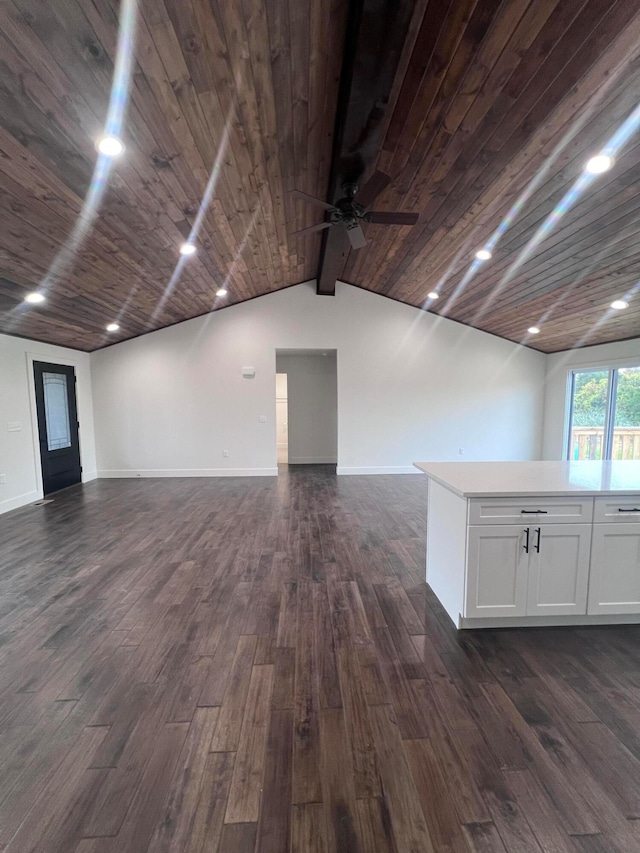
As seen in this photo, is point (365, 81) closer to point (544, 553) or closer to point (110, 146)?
point (110, 146)

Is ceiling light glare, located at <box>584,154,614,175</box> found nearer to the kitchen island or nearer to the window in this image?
the kitchen island

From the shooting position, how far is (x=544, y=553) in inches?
90.0

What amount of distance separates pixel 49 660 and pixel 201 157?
3333 mm

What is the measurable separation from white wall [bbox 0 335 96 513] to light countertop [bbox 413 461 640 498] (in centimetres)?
532

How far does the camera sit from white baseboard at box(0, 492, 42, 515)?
4.94m

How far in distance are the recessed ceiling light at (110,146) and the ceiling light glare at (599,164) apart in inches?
119

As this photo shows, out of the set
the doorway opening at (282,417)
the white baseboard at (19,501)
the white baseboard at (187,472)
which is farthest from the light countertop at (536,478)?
the doorway opening at (282,417)

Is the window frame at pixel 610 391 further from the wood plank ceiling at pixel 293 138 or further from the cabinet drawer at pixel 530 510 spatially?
the cabinet drawer at pixel 530 510

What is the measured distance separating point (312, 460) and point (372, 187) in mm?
6264

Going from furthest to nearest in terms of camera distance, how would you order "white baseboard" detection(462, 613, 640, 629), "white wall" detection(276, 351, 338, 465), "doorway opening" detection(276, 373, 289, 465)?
"doorway opening" detection(276, 373, 289, 465)
"white wall" detection(276, 351, 338, 465)
"white baseboard" detection(462, 613, 640, 629)

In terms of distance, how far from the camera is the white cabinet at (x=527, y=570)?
2.25 m

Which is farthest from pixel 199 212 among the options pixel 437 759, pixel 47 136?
pixel 437 759

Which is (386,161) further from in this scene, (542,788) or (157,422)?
(157,422)

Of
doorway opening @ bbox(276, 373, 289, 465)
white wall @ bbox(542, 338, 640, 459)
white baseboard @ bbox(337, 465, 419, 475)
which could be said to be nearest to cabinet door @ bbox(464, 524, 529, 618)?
white baseboard @ bbox(337, 465, 419, 475)
